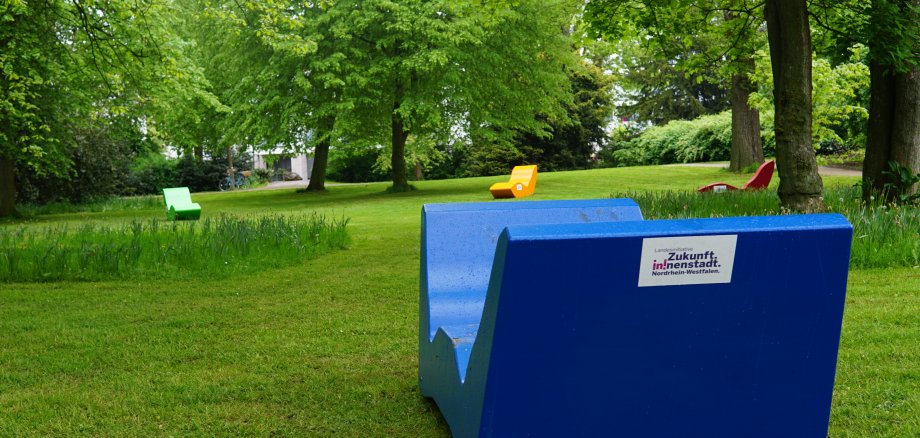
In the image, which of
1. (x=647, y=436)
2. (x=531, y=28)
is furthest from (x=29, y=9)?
(x=531, y=28)

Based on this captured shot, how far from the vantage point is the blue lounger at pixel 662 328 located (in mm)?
2453

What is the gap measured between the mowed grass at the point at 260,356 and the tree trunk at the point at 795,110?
6.84 ft

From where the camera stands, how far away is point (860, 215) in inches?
356

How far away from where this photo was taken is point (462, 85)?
2481cm

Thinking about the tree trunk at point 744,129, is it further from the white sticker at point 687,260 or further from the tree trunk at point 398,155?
the white sticker at point 687,260

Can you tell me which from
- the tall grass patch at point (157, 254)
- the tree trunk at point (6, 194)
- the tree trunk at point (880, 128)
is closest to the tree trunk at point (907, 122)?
the tree trunk at point (880, 128)

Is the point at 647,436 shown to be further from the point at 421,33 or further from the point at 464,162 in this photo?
the point at 464,162

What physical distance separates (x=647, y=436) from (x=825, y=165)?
29.8 meters

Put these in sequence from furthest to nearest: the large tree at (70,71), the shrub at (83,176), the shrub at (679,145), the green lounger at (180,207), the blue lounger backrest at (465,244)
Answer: the shrub at (679,145) → the shrub at (83,176) → the green lounger at (180,207) → the large tree at (70,71) → the blue lounger backrest at (465,244)

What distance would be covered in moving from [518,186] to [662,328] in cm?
1937

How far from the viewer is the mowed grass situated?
4180 millimetres

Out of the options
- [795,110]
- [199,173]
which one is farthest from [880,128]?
[199,173]

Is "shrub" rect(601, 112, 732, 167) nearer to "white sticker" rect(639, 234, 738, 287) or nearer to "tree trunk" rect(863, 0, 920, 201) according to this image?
"tree trunk" rect(863, 0, 920, 201)

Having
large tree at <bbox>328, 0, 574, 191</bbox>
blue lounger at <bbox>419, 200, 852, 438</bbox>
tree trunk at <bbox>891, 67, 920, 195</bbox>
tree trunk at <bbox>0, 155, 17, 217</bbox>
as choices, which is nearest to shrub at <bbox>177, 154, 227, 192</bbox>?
large tree at <bbox>328, 0, 574, 191</bbox>
